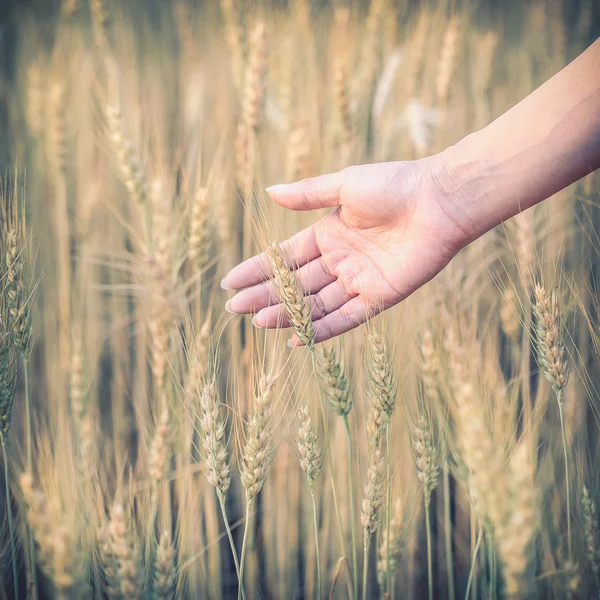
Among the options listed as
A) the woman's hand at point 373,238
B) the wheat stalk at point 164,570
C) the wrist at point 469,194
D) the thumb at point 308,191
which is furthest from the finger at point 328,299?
the wheat stalk at point 164,570

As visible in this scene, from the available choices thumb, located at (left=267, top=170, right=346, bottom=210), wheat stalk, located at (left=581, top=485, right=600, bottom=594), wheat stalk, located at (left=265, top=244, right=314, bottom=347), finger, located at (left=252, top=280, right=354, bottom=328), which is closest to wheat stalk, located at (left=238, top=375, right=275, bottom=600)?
wheat stalk, located at (left=265, top=244, right=314, bottom=347)

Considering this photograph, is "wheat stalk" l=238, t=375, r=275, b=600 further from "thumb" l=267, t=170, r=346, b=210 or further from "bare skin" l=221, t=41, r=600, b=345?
"thumb" l=267, t=170, r=346, b=210

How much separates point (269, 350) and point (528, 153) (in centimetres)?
89

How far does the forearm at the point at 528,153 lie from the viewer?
1.33 metres

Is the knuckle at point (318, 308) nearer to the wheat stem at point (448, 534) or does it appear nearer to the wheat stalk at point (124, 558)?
the wheat stem at point (448, 534)

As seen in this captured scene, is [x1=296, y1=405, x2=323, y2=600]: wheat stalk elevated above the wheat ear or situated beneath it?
situated beneath

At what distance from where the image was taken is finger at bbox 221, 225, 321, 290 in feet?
4.24

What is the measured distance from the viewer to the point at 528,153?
138 cm

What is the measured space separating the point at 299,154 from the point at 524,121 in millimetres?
697

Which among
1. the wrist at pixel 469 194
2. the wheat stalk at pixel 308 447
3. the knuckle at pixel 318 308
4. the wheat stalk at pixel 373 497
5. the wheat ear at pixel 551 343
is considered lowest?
the wheat stalk at pixel 373 497

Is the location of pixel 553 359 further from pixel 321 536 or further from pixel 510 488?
pixel 321 536

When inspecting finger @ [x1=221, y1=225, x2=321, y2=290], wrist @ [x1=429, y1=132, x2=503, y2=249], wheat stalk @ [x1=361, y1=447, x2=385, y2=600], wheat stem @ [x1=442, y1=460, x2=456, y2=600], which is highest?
wrist @ [x1=429, y1=132, x2=503, y2=249]

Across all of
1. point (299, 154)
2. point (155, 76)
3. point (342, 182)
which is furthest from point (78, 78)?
point (342, 182)

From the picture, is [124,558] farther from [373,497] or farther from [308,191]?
[308,191]
